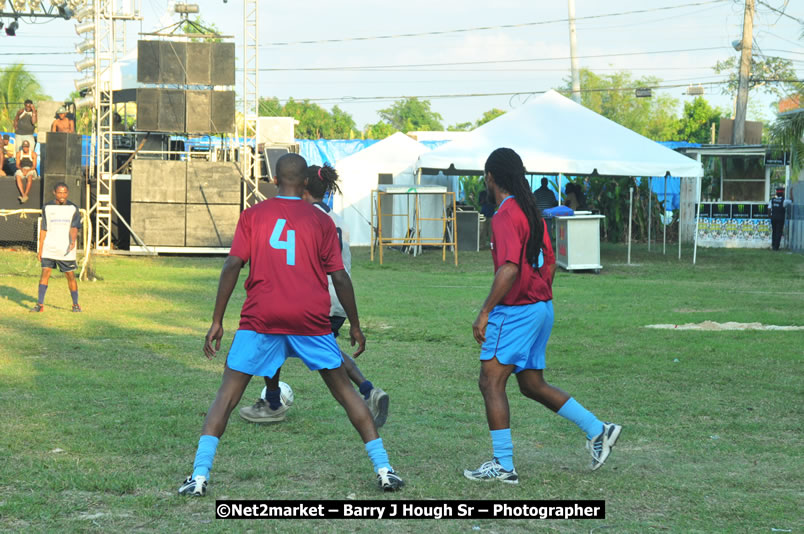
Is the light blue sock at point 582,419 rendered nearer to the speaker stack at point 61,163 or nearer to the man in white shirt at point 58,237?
the man in white shirt at point 58,237

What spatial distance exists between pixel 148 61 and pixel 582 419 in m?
22.7

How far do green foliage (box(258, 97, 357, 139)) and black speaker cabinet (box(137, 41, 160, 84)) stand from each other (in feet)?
167

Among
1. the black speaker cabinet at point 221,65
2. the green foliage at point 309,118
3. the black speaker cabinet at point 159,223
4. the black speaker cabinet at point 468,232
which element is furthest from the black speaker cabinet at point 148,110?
the green foliage at point 309,118

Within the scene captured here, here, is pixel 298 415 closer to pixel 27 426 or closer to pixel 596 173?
pixel 27 426

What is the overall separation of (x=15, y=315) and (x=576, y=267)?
12104mm

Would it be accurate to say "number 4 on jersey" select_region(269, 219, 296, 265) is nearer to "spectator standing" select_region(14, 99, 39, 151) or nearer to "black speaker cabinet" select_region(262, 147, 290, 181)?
"black speaker cabinet" select_region(262, 147, 290, 181)

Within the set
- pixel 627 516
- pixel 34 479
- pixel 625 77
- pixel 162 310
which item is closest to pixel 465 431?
pixel 627 516

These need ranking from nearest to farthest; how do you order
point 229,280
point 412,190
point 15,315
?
1. point 229,280
2. point 15,315
3. point 412,190

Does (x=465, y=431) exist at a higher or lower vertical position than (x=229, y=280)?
lower

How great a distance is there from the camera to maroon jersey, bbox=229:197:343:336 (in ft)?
16.8

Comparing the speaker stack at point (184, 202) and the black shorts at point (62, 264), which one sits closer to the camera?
the black shorts at point (62, 264)

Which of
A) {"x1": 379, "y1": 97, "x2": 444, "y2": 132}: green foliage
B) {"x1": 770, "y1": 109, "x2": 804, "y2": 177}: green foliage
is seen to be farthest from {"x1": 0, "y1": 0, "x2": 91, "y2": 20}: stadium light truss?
{"x1": 379, "y1": 97, "x2": 444, "y2": 132}: green foliage

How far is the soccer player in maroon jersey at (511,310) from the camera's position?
538 cm

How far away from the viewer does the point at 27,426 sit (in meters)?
6.74
